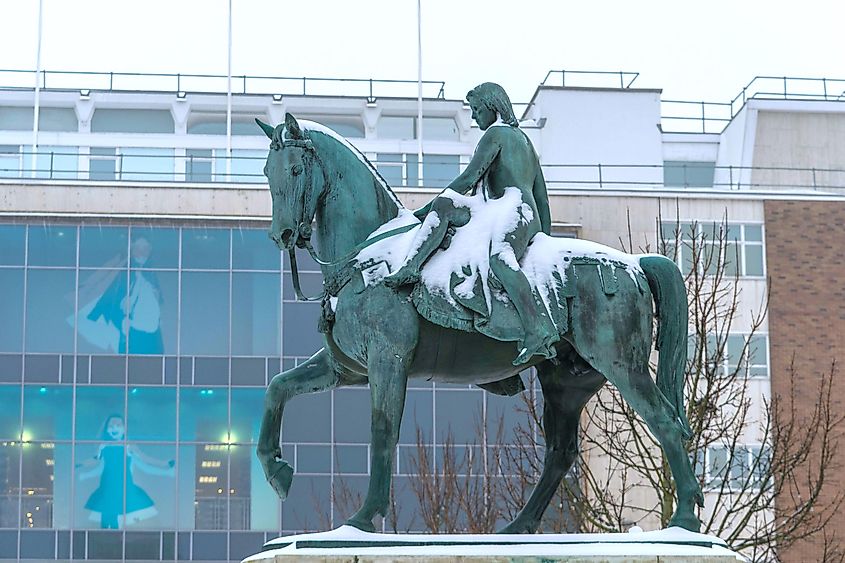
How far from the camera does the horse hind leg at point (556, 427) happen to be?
39.7ft

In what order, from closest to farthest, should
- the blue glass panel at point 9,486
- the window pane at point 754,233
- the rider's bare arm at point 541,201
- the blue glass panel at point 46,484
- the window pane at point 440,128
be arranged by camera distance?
the rider's bare arm at point 541,201
the blue glass panel at point 9,486
the blue glass panel at point 46,484
the window pane at point 754,233
the window pane at point 440,128

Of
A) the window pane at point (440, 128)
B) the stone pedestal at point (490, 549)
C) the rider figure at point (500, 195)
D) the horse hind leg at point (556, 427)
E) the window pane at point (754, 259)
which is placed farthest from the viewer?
the window pane at point (440, 128)

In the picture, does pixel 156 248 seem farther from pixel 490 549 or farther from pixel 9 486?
pixel 490 549

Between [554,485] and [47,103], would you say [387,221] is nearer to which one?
[554,485]

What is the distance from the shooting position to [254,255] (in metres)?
47.4

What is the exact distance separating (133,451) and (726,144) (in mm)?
28719

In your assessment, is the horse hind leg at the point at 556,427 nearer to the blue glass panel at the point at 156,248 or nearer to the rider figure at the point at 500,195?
the rider figure at the point at 500,195

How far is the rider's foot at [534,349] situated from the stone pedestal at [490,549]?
1.22m

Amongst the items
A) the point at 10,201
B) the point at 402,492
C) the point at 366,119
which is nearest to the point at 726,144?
the point at 366,119

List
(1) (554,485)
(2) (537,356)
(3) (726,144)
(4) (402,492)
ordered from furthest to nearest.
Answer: (3) (726,144) < (4) (402,492) < (1) (554,485) < (2) (537,356)

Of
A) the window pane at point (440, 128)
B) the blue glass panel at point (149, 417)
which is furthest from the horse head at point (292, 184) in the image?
the window pane at point (440, 128)

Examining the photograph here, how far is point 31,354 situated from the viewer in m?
46.3

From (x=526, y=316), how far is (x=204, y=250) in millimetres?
36919

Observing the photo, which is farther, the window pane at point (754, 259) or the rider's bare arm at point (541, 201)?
the window pane at point (754, 259)
